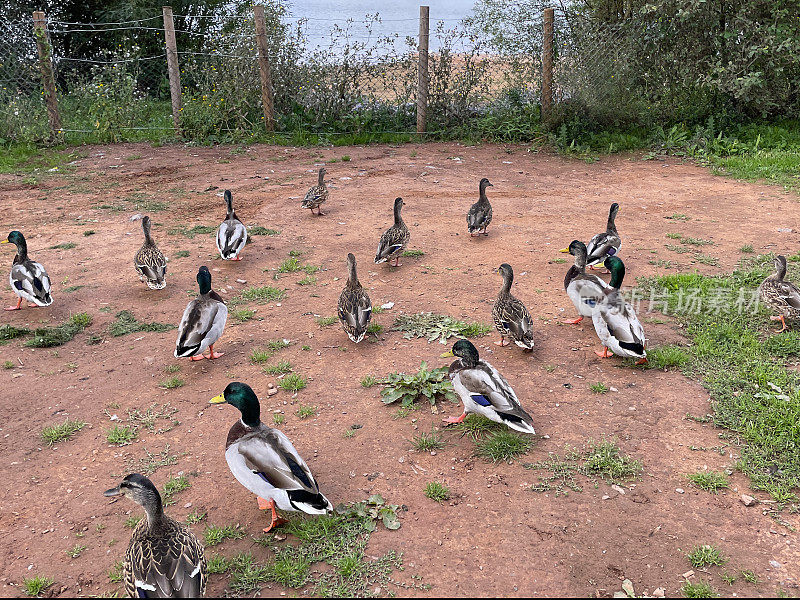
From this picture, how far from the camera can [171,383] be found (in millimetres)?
5672

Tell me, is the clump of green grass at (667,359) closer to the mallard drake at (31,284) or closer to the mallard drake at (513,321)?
the mallard drake at (513,321)

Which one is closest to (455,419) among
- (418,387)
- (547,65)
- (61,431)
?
(418,387)

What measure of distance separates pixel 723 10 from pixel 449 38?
216 inches

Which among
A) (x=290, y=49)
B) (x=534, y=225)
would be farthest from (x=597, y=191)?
(x=290, y=49)

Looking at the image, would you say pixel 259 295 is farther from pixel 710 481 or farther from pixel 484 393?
pixel 710 481

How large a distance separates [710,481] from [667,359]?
1555mm

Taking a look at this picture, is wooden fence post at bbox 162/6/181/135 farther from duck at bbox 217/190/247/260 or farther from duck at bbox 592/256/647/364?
duck at bbox 592/256/647/364

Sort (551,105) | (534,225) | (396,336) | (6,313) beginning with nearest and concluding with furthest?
(396,336)
(6,313)
(534,225)
(551,105)

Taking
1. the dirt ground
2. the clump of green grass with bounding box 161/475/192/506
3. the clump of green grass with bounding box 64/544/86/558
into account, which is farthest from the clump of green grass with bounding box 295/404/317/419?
the clump of green grass with bounding box 64/544/86/558

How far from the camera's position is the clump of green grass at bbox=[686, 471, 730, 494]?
4.29 metres

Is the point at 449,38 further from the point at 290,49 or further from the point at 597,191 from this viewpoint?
the point at 597,191

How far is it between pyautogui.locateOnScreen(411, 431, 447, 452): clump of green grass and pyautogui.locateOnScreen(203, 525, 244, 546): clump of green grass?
136 centimetres

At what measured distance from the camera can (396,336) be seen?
6.39 metres

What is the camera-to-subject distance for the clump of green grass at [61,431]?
498cm
